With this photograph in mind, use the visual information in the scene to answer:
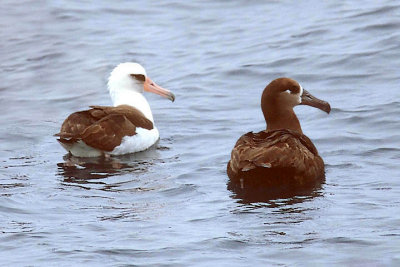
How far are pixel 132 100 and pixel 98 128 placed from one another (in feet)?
6.15

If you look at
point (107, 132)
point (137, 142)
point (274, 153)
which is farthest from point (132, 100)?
point (274, 153)

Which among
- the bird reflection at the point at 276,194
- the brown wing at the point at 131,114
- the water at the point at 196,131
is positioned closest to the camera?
the water at the point at 196,131

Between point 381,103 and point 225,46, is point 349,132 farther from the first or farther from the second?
point 225,46

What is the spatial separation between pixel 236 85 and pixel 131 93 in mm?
2446

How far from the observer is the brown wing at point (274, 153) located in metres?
11.8

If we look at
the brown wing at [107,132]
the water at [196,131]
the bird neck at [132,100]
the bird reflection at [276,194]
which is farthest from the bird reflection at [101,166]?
the bird reflection at [276,194]

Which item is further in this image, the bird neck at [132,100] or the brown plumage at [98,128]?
the bird neck at [132,100]

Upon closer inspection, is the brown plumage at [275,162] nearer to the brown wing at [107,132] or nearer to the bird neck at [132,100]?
the brown wing at [107,132]

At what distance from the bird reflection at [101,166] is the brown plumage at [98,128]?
0.21m

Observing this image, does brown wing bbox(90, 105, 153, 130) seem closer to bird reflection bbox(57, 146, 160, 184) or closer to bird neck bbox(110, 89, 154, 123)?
bird reflection bbox(57, 146, 160, 184)

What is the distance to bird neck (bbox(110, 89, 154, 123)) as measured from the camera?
53.2 ft

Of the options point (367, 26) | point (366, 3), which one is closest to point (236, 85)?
point (367, 26)

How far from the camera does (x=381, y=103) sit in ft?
53.1

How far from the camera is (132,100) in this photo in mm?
16438
